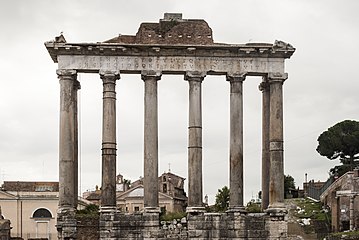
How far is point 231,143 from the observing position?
34.5 meters

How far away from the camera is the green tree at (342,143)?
257ft

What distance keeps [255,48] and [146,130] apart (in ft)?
18.9

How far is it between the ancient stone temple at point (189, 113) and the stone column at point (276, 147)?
42 mm

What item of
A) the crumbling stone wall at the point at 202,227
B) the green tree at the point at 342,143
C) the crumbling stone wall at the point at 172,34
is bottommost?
the crumbling stone wall at the point at 202,227

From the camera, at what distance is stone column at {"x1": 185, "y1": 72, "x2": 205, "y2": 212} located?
112 ft

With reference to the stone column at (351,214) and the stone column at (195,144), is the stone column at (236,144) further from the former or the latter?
the stone column at (351,214)

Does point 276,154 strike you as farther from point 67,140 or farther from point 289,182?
point 289,182

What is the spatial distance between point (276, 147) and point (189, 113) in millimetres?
3938

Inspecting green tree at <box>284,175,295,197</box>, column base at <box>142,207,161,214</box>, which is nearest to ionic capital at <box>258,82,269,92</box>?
column base at <box>142,207,161,214</box>

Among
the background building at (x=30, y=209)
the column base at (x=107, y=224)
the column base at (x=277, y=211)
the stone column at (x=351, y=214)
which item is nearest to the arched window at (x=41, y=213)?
the background building at (x=30, y=209)

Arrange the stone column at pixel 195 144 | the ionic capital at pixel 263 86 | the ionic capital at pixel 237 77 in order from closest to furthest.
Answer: the stone column at pixel 195 144 < the ionic capital at pixel 237 77 < the ionic capital at pixel 263 86

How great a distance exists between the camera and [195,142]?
112 feet

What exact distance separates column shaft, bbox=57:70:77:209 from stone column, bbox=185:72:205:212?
4.86 meters

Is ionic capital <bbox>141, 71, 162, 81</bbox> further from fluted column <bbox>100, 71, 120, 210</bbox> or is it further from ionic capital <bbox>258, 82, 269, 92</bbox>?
ionic capital <bbox>258, 82, 269, 92</bbox>
